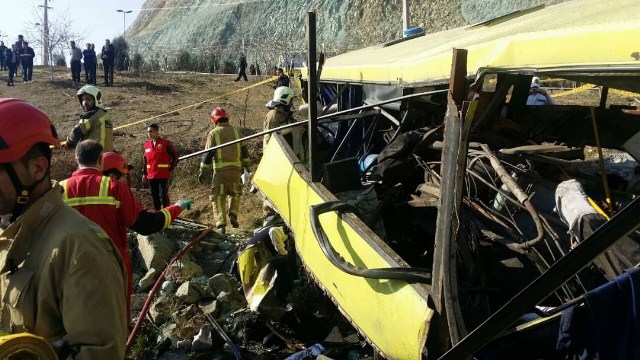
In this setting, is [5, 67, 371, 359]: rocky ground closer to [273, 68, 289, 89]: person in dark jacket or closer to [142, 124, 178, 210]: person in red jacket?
[142, 124, 178, 210]: person in red jacket

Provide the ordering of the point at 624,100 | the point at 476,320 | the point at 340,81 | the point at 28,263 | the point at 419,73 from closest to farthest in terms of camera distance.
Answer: the point at 28,263
the point at 476,320
the point at 419,73
the point at 340,81
the point at 624,100

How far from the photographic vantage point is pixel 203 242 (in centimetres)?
639

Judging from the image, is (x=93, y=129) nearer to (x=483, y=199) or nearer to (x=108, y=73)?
(x=483, y=199)

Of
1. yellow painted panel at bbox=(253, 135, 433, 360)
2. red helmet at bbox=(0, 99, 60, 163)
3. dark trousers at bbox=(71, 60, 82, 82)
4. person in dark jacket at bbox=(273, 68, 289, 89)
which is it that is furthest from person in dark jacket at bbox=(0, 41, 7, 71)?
red helmet at bbox=(0, 99, 60, 163)

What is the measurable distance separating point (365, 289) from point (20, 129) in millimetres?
1858

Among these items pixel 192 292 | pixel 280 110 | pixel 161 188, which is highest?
pixel 280 110

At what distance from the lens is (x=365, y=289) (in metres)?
2.94

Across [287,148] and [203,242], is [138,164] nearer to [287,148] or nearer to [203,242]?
[203,242]

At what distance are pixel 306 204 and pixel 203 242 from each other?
2.58 m

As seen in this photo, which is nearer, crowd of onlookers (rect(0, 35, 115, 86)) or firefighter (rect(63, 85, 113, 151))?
firefighter (rect(63, 85, 113, 151))

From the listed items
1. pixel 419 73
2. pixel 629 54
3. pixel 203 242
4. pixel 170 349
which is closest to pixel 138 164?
pixel 203 242

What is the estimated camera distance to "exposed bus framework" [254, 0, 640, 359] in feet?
6.45

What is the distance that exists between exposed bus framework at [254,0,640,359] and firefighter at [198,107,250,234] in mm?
2196

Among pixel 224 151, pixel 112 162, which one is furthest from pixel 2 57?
pixel 112 162
